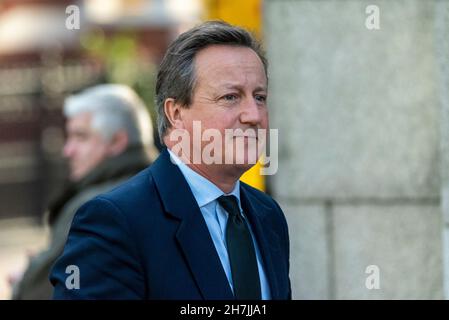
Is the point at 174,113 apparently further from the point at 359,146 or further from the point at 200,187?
the point at 359,146

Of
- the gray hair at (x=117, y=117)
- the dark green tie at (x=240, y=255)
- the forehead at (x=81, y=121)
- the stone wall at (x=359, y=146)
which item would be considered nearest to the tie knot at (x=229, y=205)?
the dark green tie at (x=240, y=255)

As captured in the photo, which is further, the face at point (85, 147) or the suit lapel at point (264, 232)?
the face at point (85, 147)

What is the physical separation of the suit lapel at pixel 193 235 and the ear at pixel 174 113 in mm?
108

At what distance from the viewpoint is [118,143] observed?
5746 millimetres

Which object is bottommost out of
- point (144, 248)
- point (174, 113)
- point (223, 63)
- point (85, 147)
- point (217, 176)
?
point (85, 147)

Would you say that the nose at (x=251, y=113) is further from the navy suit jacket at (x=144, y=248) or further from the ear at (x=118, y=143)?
the ear at (x=118, y=143)

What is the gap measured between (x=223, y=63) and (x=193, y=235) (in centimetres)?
40

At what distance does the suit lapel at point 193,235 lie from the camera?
105 inches

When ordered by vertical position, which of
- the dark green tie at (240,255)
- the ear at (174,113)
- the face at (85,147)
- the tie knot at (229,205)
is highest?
the ear at (174,113)

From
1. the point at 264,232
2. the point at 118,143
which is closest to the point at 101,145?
the point at 118,143

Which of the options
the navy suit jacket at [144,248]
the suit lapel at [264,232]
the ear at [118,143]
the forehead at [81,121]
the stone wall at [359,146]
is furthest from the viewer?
the forehead at [81,121]

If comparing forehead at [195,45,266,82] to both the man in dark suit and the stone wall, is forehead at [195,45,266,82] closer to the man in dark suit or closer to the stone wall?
the man in dark suit
